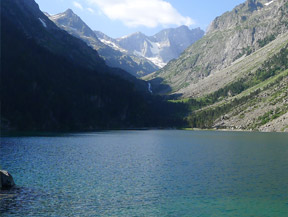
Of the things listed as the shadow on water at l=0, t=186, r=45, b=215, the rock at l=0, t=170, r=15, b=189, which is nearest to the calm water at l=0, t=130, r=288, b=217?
the shadow on water at l=0, t=186, r=45, b=215

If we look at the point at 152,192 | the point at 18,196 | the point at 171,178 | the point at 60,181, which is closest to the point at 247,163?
the point at 171,178

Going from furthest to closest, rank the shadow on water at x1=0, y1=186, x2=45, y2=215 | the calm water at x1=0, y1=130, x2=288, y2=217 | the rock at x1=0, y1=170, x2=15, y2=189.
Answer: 1. the rock at x1=0, y1=170, x2=15, y2=189
2. the calm water at x1=0, y1=130, x2=288, y2=217
3. the shadow on water at x1=0, y1=186, x2=45, y2=215

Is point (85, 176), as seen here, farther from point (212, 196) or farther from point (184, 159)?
point (184, 159)

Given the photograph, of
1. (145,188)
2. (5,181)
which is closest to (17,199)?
(5,181)

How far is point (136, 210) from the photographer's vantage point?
41562 millimetres

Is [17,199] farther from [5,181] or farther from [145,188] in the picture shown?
[145,188]

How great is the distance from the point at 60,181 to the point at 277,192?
131ft

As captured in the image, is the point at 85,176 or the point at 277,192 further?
the point at 85,176

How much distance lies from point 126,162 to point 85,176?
71.2 ft

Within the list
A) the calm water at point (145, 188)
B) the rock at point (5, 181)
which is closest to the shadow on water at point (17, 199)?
the calm water at point (145, 188)

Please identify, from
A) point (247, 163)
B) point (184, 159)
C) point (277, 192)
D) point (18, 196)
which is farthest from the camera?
point (184, 159)

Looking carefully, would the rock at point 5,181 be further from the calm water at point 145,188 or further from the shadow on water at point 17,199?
the calm water at point 145,188

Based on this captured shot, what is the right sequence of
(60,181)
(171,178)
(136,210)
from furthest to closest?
(171,178), (60,181), (136,210)

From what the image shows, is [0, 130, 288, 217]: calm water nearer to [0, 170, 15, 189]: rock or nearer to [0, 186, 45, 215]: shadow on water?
[0, 186, 45, 215]: shadow on water
